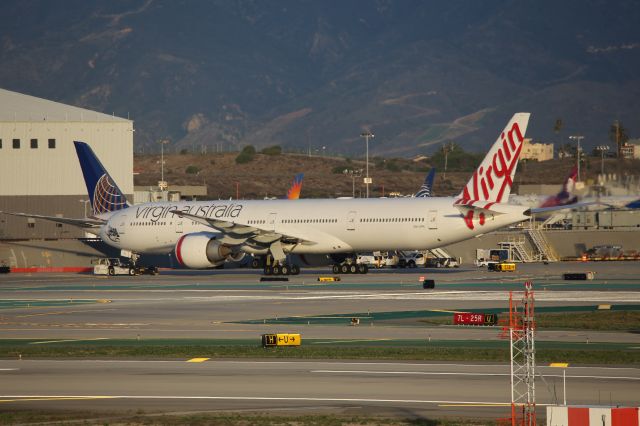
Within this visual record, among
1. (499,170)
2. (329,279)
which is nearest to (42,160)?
(329,279)

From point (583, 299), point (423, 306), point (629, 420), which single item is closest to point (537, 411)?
point (629, 420)

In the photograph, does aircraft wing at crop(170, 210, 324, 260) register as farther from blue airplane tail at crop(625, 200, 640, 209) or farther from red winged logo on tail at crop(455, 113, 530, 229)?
blue airplane tail at crop(625, 200, 640, 209)

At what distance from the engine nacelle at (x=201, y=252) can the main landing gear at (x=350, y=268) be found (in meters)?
6.50

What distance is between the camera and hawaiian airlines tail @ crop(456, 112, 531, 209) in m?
57.3

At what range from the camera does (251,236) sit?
2469 inches

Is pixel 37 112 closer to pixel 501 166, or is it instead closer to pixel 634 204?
pixel 501 166

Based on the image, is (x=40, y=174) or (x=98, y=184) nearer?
(x=98, y=184)

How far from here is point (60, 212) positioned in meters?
93.0

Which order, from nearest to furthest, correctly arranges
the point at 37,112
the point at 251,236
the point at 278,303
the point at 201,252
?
1. the point at 278,303
2. the point at 201,252
3. the point at 251,236
4. the point at 37,112

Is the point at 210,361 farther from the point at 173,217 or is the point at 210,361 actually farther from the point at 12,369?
the point at 173,217

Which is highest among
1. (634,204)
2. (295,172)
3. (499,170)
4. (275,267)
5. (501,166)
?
(295,172)

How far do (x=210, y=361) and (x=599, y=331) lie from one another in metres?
12.2

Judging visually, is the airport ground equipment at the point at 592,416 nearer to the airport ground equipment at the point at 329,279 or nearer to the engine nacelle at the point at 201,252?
the airport ground equipment at the point at 329,279

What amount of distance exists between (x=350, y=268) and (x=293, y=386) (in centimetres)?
4133
